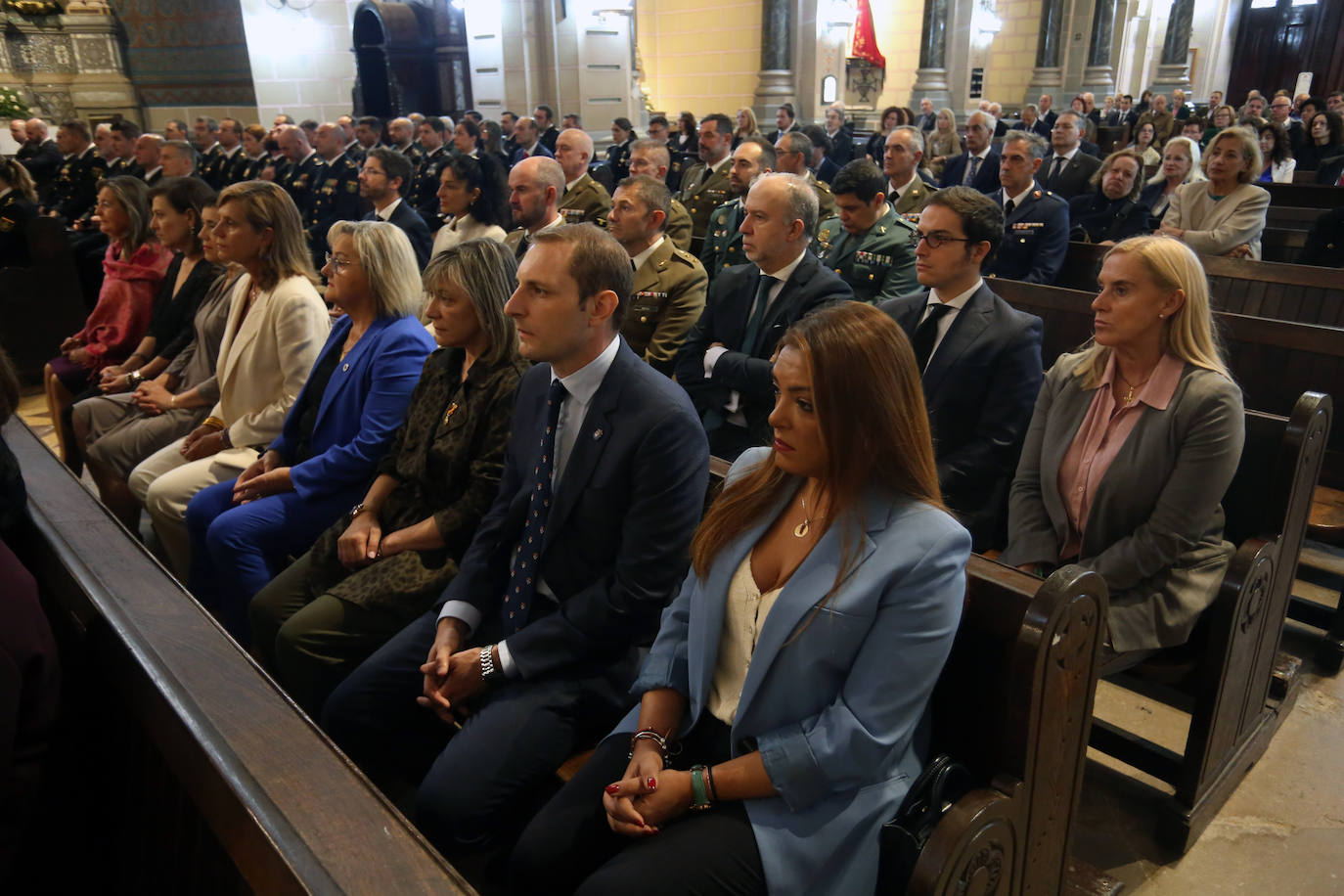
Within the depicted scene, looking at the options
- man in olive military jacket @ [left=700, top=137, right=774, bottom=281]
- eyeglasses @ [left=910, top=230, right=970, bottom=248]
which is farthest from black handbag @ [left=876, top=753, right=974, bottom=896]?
man in olive military jacket @ [left=700, top=137, right=774, bottom=281]

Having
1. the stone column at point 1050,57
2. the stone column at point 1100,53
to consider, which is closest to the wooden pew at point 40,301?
the stone column at point 1050,57

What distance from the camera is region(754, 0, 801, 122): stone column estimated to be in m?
13.6

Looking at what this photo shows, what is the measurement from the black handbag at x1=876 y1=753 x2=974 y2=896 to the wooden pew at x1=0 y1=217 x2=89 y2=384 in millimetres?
6699

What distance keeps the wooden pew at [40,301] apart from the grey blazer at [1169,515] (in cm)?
666

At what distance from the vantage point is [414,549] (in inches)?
95.0

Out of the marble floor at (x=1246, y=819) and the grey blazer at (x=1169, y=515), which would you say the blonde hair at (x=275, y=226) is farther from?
the marble floor at (x=1246, y=819)

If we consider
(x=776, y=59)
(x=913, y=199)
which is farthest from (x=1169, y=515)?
(x=776, y=59)

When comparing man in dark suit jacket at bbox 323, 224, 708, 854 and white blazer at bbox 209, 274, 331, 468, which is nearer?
man in dark suit jacket at bbox 323, 224, 708, 854

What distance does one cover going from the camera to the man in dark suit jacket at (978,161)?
7434 millimetres

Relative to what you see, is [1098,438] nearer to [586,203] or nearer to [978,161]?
[586,203]

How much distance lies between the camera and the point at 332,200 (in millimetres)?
8188

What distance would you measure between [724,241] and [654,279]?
1241 mm

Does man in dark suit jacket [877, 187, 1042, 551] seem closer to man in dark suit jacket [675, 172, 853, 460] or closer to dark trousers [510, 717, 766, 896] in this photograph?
man in dark suit jacket [675, 172, 853, 460]

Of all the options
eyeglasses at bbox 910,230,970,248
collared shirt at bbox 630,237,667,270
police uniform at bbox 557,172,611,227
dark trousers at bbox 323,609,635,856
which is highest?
eyeglasses at bbox 910,230,970,248
